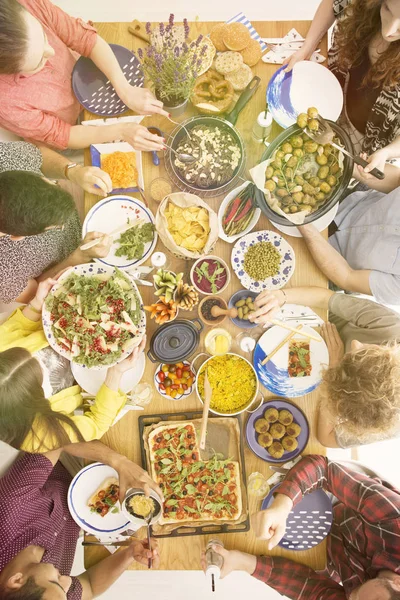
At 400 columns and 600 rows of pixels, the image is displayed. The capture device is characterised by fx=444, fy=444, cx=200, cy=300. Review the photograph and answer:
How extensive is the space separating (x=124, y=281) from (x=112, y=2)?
2.42 m

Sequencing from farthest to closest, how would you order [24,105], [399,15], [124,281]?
[24,105]
[124,281]
[399,15]

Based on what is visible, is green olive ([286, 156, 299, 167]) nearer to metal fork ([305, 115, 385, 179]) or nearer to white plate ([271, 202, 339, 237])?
metal fork ([305, 115, 385, 179])

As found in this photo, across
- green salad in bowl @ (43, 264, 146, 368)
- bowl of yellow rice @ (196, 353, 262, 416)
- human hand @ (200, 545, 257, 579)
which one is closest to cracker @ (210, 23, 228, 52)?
green salad in bowl @ (43, 264, 146, 368)

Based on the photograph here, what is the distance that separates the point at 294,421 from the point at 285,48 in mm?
1636

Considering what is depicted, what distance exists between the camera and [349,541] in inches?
79.4

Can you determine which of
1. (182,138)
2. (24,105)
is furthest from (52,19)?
(182,138)

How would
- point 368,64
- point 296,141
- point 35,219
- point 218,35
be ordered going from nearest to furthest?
point 35,219 < point 296,141 < point 218,35 < point 368,64

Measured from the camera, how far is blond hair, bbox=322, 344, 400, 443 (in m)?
1.61

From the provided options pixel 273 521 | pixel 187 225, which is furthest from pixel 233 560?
pixel 187 225

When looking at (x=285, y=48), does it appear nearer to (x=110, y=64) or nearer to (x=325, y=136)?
(x=325, y=136)

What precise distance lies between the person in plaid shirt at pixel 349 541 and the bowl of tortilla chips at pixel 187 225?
0.98 meters

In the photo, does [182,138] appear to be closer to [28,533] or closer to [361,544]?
[28,533]

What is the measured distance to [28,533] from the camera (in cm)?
186

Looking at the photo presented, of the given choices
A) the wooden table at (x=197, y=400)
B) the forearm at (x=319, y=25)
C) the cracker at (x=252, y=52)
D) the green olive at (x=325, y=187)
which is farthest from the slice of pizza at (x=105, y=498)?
the forearm at (x=319, y=25)
